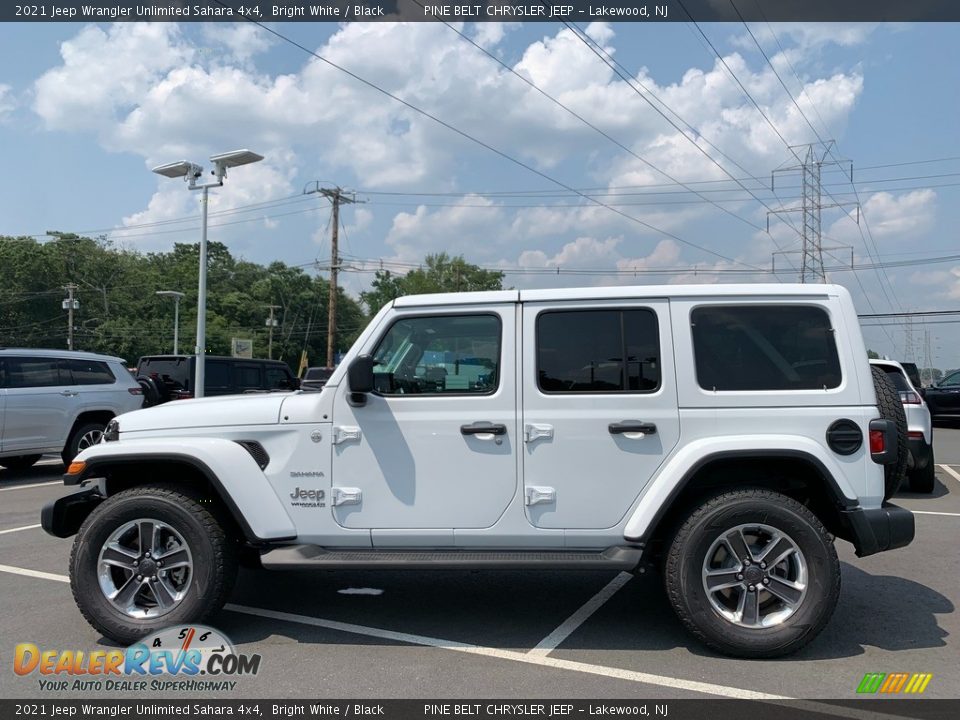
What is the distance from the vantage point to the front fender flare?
14.4ft

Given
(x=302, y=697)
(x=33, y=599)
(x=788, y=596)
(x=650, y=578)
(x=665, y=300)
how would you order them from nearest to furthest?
(x=302, y=697)
(x=788, y=596)
(x=665, y=300)
(x=33, y=599)
(x=650, y=578)

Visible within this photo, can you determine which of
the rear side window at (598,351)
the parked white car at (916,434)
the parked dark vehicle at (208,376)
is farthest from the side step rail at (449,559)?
the parked dark vehicle at (208,376)

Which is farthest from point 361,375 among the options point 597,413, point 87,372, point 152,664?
point 87,372

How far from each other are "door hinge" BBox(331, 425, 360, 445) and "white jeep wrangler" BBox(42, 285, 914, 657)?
23 millimetres

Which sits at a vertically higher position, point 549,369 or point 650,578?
point 549,369

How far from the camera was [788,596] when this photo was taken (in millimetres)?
4219

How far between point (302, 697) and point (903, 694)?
9.71 ft

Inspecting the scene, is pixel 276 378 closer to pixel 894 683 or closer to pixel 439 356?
pixel 439 356

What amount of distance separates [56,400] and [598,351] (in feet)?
31.8

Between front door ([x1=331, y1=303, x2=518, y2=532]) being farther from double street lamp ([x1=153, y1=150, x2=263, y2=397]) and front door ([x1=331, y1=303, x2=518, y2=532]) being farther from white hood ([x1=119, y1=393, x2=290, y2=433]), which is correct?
double street lamp ([x1=153, y1=150, x2=263, y2=397])

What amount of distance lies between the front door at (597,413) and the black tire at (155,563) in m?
1.80

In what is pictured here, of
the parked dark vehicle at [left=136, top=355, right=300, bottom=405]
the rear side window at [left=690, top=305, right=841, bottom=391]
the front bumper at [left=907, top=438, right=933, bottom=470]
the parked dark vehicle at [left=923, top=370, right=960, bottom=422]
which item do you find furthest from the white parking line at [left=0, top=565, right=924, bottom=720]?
the parked dark vehicle at [left=923, top=370, right=960, bottom=422]

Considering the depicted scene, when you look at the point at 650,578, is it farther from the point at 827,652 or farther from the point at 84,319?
the point at 84,319

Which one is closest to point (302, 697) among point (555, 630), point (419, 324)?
point (555, 630)
